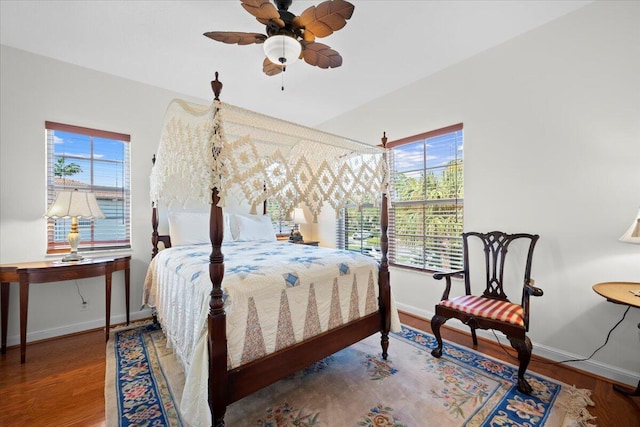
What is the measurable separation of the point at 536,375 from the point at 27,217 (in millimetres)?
4669

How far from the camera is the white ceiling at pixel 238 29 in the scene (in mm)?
2025

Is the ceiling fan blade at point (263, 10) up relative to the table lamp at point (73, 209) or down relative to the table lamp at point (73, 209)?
up

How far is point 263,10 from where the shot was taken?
1.60 meters

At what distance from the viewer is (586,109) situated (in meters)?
2.05

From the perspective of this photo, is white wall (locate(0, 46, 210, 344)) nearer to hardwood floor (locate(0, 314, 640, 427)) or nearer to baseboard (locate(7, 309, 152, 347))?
baseboard (locate(7, 309, 152, 347))

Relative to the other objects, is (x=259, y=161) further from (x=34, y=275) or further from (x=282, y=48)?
(x=34, y=275)

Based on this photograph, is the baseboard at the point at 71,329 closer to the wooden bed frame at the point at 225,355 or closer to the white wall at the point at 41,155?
the white wall at the point at 41,155

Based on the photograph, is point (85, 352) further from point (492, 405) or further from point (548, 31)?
point (548, 31)

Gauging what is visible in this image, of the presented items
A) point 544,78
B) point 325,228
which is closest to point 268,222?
point 325,228

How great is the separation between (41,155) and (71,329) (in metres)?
1.79

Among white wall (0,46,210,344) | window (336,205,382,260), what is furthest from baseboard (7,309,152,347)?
window (336,205,382,260)

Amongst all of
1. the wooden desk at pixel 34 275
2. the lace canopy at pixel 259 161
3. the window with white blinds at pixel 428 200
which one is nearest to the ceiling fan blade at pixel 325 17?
the lace canopy at pixel 259 161

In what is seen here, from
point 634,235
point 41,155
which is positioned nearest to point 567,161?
point 634,235

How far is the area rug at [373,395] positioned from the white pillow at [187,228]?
3.73 feet
